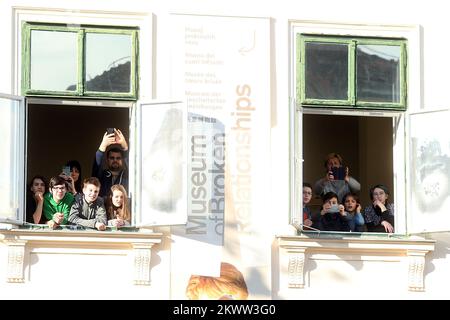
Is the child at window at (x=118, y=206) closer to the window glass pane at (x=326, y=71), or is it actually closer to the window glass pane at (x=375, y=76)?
the window glass pane at (x=326, y=71)

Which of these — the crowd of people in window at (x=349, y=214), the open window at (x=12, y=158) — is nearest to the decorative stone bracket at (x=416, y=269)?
the crowd of people in window at (x=349, y=214)

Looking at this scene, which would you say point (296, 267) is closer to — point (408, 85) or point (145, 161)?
point (145, 161)

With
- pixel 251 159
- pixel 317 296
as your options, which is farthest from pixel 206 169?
pixel 317 296

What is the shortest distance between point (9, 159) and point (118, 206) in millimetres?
1327

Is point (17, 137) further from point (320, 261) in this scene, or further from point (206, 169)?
point (320, 261)

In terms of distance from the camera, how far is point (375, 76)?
62.5 ft

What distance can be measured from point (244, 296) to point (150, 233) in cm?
121

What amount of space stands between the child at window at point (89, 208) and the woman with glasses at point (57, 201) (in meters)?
0.07

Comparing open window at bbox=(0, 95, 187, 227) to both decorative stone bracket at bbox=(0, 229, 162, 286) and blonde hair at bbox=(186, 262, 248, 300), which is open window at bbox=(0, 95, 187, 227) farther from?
blonde hair at bbox=(186, 262, 248, 300)

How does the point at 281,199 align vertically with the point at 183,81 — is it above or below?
below

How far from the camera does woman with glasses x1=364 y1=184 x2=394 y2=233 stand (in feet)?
62.2

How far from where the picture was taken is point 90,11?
18.6 meters

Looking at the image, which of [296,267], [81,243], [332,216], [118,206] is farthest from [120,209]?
[332,216]

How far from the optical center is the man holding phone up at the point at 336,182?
19.8m
